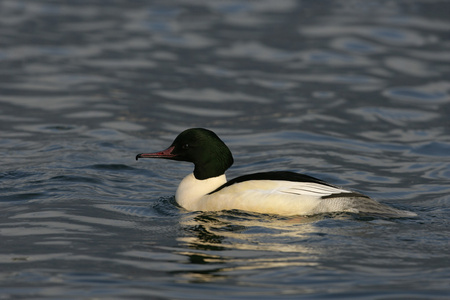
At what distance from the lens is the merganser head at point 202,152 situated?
382 inches

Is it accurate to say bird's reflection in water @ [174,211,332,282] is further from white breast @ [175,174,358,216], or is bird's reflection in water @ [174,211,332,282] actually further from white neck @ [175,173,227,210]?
white neck @ [175,173,227,210]

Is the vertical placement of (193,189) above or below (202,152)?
below

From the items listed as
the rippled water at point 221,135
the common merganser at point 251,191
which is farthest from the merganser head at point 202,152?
the rippled water at point 221,135

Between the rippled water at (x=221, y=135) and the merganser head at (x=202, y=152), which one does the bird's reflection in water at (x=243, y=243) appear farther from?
the merganser head at (x=202, y=152)

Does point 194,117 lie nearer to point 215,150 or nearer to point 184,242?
point 215,150

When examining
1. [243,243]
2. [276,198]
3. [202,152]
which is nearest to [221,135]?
[202,152]

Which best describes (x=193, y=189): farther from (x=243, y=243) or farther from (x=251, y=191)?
(x=243, y=243)

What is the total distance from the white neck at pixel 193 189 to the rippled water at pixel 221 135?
160 mm

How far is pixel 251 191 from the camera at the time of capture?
9.25m

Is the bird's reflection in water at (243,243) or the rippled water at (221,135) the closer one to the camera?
the rippled water at (221,135)

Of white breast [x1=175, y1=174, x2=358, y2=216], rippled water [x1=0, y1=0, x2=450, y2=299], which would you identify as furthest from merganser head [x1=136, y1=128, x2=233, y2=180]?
rippled water [x1=0, y1=0, x2=450, y2=299]

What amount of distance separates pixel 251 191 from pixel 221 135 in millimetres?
4596

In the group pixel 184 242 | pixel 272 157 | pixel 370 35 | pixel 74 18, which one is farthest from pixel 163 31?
pixel 184 242

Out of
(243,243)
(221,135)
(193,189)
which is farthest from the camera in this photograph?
(221,135)
